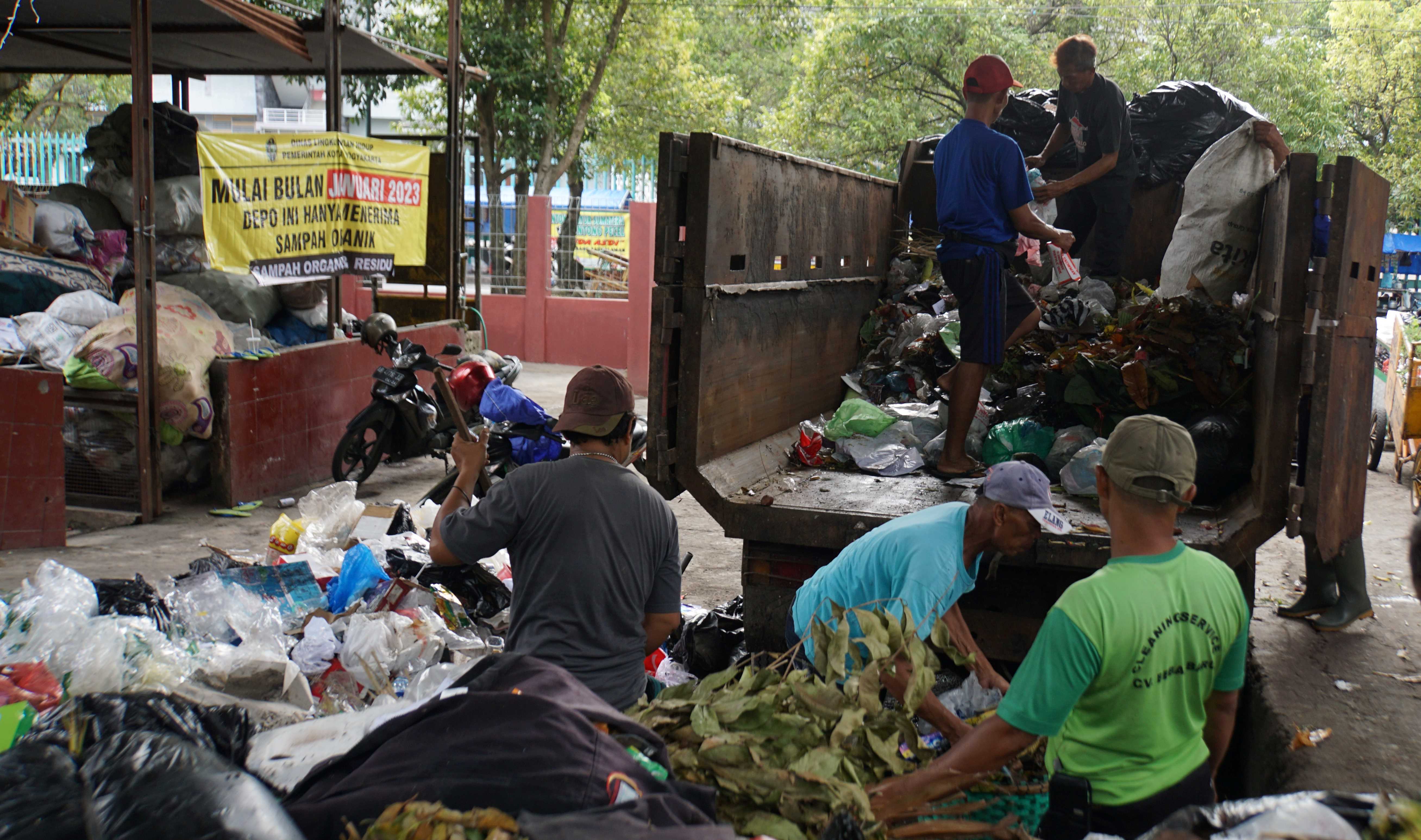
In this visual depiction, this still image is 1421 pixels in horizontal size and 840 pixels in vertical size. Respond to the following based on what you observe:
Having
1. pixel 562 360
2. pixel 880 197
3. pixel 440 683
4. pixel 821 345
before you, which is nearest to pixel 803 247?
pixel 821 345

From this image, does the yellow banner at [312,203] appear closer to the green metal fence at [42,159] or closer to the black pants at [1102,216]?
the black pants at [1102,216]

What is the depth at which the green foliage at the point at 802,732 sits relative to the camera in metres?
2.15

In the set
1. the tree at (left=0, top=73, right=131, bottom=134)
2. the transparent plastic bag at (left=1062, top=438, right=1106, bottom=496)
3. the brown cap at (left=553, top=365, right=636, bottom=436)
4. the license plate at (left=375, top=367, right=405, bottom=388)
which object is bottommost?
the license plate at (left=375, top=367, right=405, bottom=388)

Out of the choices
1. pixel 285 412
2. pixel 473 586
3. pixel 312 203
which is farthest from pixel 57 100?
pixel 473 586

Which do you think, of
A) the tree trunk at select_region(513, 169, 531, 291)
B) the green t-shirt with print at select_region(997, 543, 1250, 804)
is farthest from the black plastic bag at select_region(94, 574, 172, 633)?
the tree trunk at select_region(513, 169, 531, 291)

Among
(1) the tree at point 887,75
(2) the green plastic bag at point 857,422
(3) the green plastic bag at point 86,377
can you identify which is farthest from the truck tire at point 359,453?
(1) the tree at point 887,75

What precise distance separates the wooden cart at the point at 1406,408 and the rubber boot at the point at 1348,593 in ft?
15.7

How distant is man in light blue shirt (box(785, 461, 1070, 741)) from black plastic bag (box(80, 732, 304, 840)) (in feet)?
4.84

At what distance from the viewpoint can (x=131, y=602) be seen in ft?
13.6

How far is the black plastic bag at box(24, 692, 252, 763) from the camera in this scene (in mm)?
1881

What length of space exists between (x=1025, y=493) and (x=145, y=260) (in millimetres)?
5916

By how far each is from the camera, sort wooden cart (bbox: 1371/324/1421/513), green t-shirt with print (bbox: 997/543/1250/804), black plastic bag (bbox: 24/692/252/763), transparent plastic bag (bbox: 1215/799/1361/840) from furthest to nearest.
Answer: wooden cart (bbox: 1371/324/1421/513) → green t-shirt with print (bbox: 997/543/1250/804) → black plastic bag (bbox: 24/692/252/763) → transparent plastic bag (bbox: 1215/799/1361/840)

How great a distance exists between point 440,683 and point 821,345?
2.96 meters

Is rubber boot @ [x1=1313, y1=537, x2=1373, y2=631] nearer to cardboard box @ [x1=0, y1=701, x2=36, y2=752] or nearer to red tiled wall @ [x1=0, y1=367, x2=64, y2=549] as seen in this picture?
cardboard box @ [x1=0, y1=701, x2=36, y2=752]
